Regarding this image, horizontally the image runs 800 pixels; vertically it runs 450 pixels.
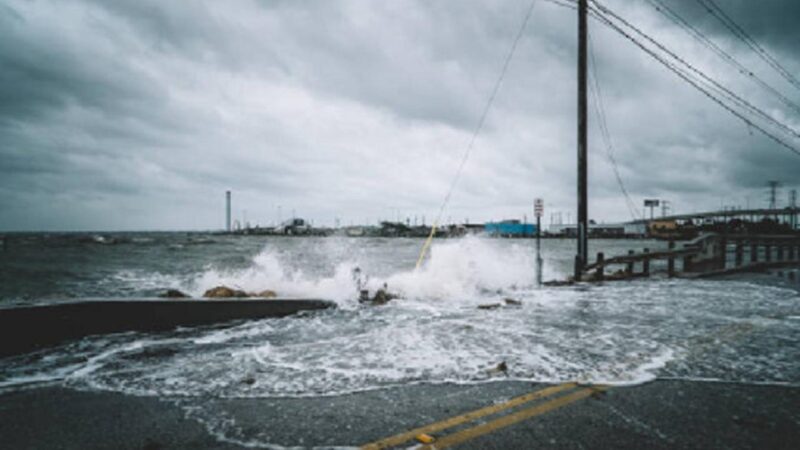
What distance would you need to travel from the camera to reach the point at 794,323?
24.8ft

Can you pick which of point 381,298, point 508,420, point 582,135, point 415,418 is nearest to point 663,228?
point 582,135

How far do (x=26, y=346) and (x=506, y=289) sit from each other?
41.3 ft

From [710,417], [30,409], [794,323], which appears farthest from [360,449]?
[794,323]

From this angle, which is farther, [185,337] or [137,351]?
[185,337]

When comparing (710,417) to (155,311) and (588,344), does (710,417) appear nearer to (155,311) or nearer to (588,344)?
(588,344)

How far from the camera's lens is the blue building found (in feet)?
554

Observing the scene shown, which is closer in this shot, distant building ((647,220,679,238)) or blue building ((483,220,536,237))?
distant building ((647,220,679,238))

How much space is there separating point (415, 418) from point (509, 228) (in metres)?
173

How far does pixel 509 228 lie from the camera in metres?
170

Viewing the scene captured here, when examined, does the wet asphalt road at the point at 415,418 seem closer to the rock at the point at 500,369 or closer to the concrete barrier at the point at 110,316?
the rock at the point at 500,369

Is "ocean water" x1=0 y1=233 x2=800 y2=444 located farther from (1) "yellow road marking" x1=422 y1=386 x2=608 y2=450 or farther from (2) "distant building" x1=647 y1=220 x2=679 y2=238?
(2) "distant building" x1=647 y1=220 x2=679 y2=238

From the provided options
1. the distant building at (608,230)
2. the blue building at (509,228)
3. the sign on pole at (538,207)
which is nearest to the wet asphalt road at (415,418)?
the sign on pole at (538,207)

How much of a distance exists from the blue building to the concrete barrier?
167688 mm

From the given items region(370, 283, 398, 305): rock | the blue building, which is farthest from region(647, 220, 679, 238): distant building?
region(370, 283, 398, 305): rock
